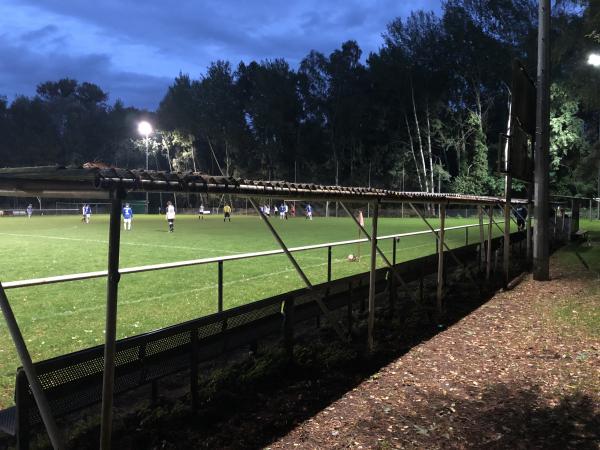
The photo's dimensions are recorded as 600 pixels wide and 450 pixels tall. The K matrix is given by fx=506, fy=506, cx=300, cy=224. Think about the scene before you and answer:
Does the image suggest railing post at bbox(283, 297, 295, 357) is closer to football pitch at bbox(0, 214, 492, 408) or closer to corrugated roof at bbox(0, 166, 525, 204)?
corrugated roof at bbox(0, 166, 525, 204)

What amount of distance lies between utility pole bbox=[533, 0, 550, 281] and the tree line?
1235 inches

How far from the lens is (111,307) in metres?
2.81

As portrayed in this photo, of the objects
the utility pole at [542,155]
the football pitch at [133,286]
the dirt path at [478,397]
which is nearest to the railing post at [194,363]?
the dirt path at [478,397]

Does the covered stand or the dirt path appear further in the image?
the dirt path

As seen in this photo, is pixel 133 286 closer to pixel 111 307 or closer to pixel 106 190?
pixel 111 307

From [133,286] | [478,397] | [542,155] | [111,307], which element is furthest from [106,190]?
[542,155]

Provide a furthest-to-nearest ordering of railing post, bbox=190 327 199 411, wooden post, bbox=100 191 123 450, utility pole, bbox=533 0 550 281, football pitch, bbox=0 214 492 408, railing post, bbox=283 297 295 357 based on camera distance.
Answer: utility pole, bbox=533 0 550 281 < football pitch, bbox=0 214 492 408 < railing post, bbox=283 297 295 357 < railing post, bbox=190 327 199 411 < wooden post, bbox=100 191 123 450

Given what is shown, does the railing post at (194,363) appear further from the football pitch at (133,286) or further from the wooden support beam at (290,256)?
the football pitch at (133,286)

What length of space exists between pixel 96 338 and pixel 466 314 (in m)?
5.23

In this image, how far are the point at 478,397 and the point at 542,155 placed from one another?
7637mm

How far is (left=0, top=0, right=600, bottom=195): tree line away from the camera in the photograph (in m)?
49.6

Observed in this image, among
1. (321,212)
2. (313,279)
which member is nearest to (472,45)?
(321,212)

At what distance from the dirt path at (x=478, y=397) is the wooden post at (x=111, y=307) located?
1227 mm

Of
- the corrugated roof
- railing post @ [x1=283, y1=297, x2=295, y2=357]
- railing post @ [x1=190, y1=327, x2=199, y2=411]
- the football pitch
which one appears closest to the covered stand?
the corrugated roof
